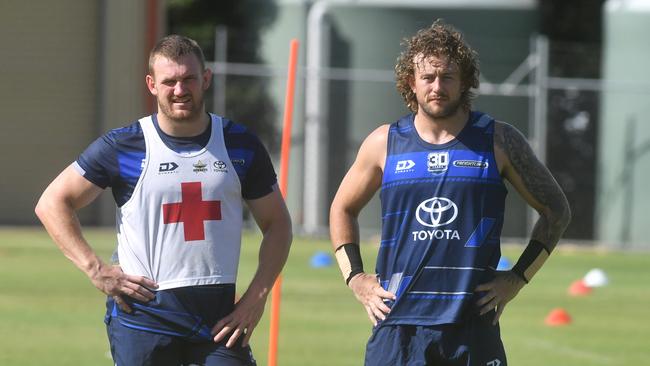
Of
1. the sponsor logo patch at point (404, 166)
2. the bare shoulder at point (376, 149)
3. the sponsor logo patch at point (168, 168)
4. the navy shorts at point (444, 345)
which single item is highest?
the bare shoulder at point (376, 149)

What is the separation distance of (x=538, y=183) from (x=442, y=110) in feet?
1.76

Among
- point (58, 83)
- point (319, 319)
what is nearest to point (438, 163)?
point (319, 319)

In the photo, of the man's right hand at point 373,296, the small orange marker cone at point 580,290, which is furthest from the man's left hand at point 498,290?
the small orange marker cone at point 580,290

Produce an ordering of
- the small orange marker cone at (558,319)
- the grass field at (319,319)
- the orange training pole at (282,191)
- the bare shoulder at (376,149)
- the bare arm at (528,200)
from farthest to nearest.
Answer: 1. the small orange marker cone at (558,319)
2. the grass field at (319,319)
3. the orange training pole at (282,191)
4. the bare shoulder at (376,149)
5. the bare arm at (528,200)

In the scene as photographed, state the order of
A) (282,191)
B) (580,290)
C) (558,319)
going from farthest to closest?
(580,290)
(558,319)
(282,191)

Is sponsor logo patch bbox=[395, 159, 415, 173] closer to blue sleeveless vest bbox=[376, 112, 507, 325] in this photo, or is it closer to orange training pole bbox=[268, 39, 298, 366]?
blue sleeveless vest bbox=[376, 112, 507, 325]

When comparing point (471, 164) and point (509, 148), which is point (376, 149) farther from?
point (509, 148)

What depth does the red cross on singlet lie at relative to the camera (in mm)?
5996

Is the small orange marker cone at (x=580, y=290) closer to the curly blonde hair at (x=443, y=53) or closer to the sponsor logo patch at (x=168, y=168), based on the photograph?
the curly blonde hair at (x=443, y=53)

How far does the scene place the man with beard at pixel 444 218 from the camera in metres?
5.93

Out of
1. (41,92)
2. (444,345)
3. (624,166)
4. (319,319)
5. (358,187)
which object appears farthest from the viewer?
(41,92)

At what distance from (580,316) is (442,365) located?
9367mm

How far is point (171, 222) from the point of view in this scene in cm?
600

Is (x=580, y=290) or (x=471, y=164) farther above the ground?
(x=471, y=164)
